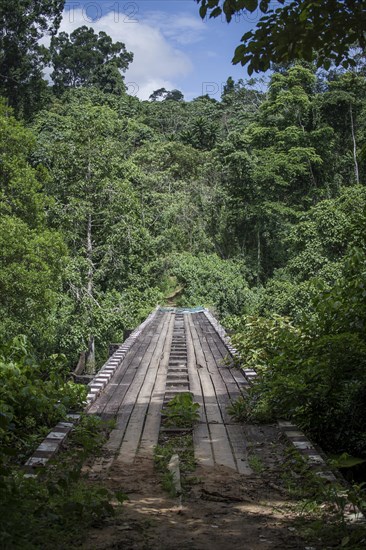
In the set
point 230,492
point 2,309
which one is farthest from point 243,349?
point 2,309

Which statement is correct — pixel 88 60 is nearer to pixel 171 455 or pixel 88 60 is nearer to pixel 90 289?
pixel 90 289

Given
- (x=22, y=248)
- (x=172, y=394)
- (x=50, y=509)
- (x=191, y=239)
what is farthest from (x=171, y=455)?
(x=191, y=239)

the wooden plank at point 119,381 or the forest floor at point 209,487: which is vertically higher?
the wooden plank at point 119,381

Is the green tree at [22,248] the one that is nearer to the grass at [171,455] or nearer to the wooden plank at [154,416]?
the wooden plank at [154,416]

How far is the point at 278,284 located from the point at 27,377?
62.4ft

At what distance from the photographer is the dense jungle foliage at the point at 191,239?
484 centimetres

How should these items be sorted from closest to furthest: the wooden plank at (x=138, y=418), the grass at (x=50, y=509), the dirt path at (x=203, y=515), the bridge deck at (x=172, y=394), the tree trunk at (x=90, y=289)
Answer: the grass at (x=50, y=509) → the dirt path at (x=203, y=515) → the wooden plank at (x=138, y=418) → the bridge deck at (x=172, y=394) → the tree trunk at (x=90, y=289)

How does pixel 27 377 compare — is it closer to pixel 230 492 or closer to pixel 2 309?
pixel 230 492

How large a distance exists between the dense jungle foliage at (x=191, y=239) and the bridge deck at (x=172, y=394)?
1.43 feet

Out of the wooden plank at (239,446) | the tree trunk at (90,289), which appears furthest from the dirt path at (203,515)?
the tree trunk at (90,289)

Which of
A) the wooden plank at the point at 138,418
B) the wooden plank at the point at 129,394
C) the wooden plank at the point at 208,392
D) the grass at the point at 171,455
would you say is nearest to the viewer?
the grass at the point at 171,455

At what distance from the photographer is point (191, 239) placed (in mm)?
29422

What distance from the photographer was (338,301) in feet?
17.1

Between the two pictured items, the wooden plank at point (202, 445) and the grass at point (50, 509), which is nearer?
the grass at point (50, 509)
